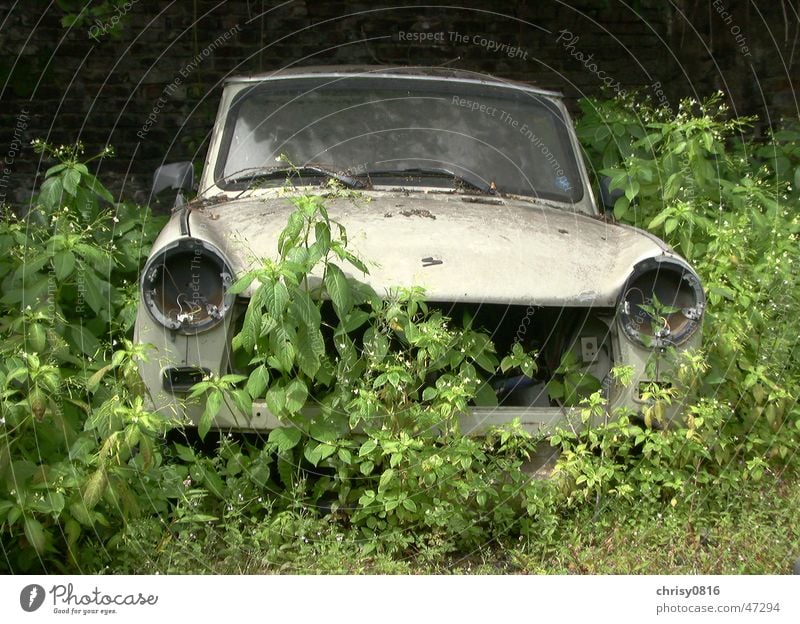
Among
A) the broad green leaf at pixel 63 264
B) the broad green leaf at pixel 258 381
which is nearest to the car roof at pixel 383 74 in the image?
the broad green leaf at pixel 63 264

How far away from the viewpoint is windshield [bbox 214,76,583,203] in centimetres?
477

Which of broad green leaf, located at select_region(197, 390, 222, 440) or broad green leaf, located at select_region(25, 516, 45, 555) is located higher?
broad green leaf, located at select_region(197, 390, 222, 440)

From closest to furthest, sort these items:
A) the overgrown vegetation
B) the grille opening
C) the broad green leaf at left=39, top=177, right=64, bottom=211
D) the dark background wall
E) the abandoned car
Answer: the overgrown vegetation < the abandoned car < the grille opening < the broad green leaf at left=39, top=177, right=64, bottom=211 < the dark background wall

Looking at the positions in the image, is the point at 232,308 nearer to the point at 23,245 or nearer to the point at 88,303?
the point at 88,303

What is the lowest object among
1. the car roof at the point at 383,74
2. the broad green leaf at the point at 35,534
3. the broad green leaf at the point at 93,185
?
the broad green leaf at the point at 35,534

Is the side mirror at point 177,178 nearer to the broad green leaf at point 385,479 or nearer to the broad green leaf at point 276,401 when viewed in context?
the broad green leaf at point 276,401

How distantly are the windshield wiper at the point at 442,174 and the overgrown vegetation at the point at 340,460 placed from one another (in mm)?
757

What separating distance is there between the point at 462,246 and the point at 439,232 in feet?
0.47

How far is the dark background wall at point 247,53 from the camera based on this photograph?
9.21 metres

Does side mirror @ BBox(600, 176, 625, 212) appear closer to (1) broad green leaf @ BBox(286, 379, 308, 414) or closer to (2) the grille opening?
(2) the grille opening

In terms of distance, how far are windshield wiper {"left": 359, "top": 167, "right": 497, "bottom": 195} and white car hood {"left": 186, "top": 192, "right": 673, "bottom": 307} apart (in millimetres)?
209

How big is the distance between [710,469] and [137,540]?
7.08ft

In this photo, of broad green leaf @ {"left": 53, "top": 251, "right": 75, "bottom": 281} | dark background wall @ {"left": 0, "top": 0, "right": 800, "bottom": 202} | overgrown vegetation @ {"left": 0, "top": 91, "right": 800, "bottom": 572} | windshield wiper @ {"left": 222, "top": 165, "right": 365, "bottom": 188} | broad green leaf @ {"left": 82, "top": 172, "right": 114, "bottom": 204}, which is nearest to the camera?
overgrown vegetation @ {"left": 0, "top": 91, "right": 800, "bottom": 572}

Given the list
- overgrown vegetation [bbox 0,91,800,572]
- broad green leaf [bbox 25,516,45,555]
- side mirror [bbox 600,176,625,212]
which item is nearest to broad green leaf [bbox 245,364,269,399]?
overgrown vegetation [bbox 0,91,800,572]
